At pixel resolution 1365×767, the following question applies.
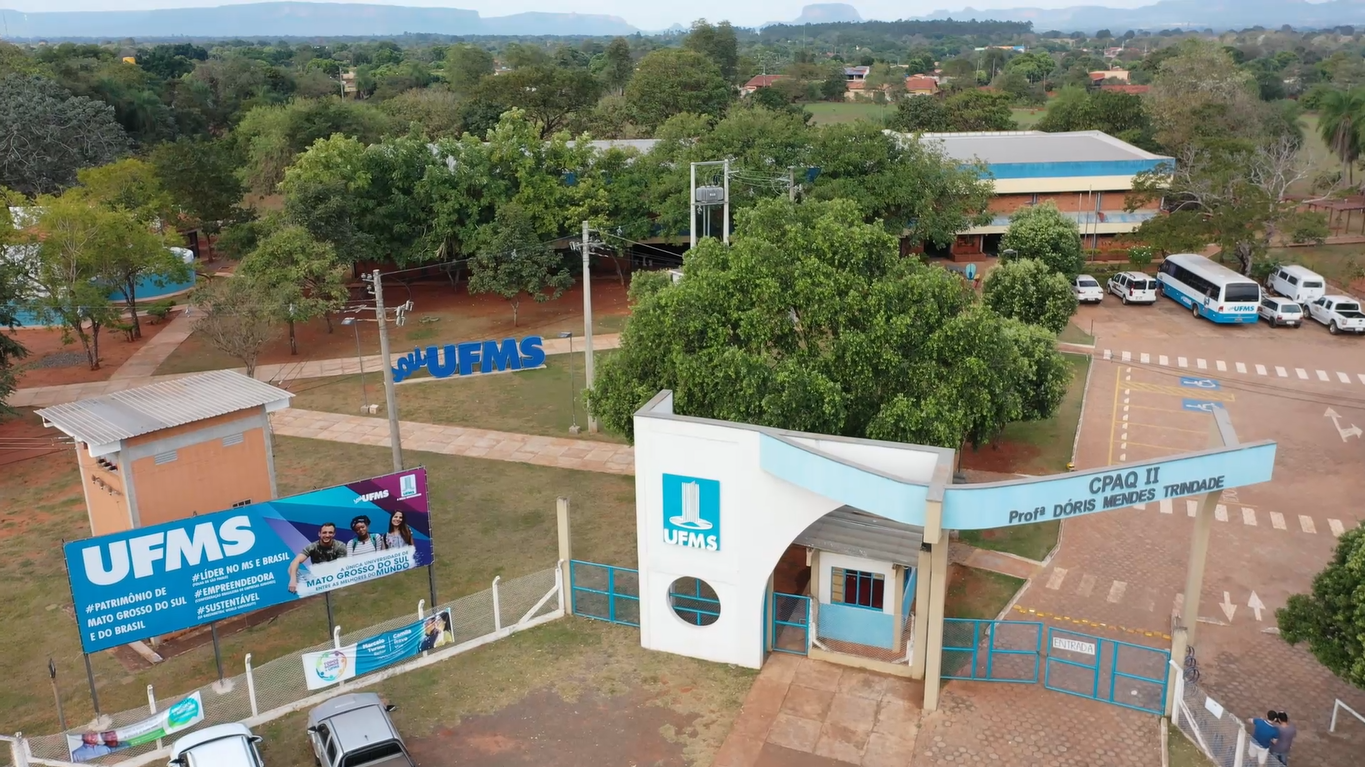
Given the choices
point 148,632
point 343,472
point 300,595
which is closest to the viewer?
point 148,632

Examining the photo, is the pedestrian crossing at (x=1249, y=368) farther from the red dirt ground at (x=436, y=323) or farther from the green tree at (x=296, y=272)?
the green tree at (x=296, y=272)

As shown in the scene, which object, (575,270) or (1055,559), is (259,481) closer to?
(1055,559)

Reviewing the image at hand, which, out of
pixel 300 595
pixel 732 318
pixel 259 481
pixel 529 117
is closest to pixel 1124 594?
pixel 732 318

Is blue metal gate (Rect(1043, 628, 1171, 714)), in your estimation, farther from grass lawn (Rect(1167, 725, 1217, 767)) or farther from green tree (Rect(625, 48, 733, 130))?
green tree (Rect(625, 48, 733, 130))

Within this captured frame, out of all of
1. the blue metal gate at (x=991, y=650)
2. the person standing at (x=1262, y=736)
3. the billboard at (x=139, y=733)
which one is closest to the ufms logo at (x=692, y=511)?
the blue metal gate at (x=991, y=650)

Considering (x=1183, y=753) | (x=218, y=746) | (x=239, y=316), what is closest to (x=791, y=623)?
(x=1183, y=753)

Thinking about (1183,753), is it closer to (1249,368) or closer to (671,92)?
(1249,368)

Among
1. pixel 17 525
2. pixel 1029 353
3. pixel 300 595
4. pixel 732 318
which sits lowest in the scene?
pixel 17 525
